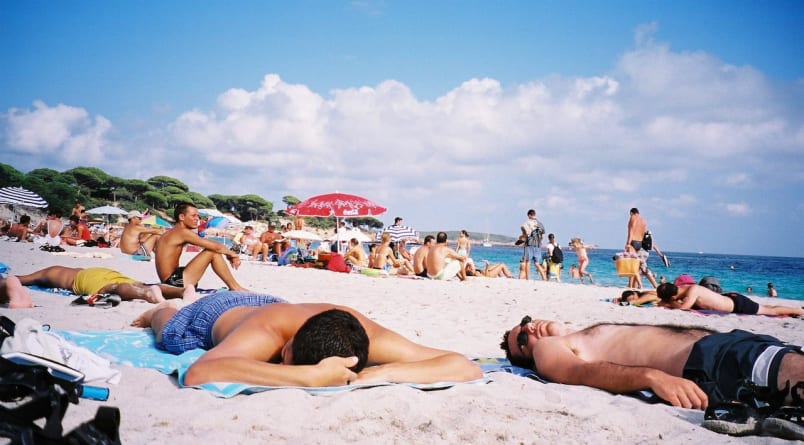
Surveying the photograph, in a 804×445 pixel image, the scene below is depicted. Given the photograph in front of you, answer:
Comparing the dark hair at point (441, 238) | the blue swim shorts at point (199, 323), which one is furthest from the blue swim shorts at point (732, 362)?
the dark hair at point (441, 238)

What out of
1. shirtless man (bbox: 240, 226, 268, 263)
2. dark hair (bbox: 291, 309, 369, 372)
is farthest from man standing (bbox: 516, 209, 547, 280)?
dark hair (bbox: 291, 309, 369, 372)

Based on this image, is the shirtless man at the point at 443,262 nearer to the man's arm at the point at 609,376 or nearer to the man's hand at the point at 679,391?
the man's arm at the point at 609,376

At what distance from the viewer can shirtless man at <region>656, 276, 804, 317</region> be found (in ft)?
22.6

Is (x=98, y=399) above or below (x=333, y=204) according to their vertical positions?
below

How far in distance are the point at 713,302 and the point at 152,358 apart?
6.97 meters

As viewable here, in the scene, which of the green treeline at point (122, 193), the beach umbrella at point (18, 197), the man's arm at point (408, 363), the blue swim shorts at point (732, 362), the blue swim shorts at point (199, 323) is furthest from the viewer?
the green treeline at point (122, 193)

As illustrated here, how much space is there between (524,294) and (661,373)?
693 centimetres

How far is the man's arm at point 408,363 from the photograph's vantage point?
2678 mm

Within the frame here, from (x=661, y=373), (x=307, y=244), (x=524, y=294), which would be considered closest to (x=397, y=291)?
(x=524, y=294)

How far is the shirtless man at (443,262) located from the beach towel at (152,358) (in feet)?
27.3

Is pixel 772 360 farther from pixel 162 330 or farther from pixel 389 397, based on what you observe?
pixel 162 330

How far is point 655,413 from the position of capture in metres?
2.44

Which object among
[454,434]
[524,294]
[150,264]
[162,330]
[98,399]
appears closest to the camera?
[454,434]

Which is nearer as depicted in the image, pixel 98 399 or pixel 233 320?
pixel 98 399
